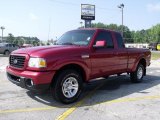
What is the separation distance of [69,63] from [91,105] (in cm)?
117

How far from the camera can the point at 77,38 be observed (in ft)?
27.0

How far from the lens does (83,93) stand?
8422 millimetres

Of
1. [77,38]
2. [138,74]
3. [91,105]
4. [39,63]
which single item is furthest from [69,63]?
[138,74]

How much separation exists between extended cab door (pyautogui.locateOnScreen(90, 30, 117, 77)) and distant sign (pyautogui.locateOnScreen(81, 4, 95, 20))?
29.5 meters

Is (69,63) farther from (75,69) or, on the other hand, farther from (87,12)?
(87,12)

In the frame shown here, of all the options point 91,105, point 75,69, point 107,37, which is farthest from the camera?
point 107,37

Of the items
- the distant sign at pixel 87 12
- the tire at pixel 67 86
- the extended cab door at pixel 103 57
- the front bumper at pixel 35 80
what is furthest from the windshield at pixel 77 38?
the distant sign at pixel 87 12

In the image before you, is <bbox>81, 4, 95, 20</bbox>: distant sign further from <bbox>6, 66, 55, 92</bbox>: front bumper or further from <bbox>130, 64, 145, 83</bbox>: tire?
<bbox>6, 66, 55, 92</bbox>: front bumper

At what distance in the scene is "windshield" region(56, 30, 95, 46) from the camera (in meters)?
7.99

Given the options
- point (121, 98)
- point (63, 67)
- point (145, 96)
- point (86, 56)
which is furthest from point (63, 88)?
point (145, 96)

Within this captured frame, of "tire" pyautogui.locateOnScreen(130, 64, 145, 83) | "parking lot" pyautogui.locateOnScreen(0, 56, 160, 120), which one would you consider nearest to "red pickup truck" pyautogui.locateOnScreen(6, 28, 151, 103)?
"parking lot" pyautogui.locateOnScreen(0, 56, 160, 120)

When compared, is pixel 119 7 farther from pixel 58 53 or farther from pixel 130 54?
pixel 58 53

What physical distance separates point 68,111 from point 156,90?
149 inches

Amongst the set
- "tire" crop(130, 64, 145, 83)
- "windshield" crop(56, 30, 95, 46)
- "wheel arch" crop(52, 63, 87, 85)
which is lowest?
"tire" crop(130, 64, 145, 83)
